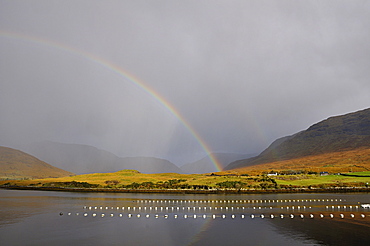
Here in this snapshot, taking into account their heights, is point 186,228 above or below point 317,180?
below

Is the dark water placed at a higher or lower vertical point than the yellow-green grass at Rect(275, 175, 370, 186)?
lower

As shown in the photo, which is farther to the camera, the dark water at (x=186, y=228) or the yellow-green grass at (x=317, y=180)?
the yellow-green grass at (x=317, y=180)

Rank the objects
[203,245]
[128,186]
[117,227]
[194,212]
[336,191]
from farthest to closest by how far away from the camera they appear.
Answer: [128,186] < [336,191] < [194,212] < [117,227] < [203,245]

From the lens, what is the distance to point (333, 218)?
129ft

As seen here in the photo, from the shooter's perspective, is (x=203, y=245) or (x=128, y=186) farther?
(x=128, y=186)

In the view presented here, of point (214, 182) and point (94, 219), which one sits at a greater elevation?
point (214, 182)

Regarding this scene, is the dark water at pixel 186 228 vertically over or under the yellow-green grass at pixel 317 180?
under

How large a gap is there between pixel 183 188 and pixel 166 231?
64.5 meters

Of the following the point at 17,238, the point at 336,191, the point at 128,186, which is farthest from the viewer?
the point at 128,186

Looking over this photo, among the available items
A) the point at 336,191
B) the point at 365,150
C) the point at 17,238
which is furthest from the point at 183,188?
the point at 365,150

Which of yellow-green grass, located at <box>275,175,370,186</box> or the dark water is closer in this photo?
the dark water

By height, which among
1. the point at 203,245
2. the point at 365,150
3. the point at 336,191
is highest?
the point at 365,150

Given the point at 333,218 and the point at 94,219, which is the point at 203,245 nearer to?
the point at 94,219

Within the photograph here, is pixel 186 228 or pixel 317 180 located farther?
pixel 317 180
